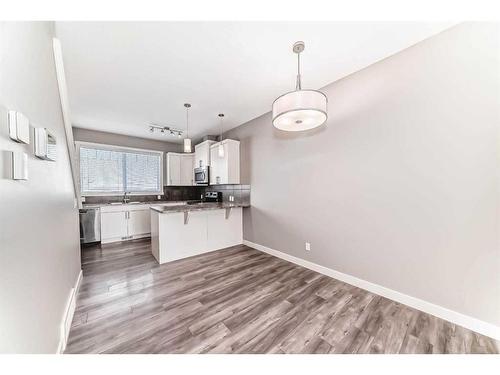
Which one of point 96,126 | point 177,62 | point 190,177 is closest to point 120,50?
point 177,62

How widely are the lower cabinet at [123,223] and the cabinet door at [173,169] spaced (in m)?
Answer: 0.99

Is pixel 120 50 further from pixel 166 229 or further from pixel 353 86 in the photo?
pixel 353 86

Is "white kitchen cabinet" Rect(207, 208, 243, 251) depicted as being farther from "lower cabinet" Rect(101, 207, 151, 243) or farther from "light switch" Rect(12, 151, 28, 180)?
"light switch" Rect(12, 151, 28, 180)

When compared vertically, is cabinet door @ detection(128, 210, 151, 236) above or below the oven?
below

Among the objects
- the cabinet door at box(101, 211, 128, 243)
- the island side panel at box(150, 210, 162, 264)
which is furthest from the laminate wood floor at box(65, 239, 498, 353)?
the cabinet door at box(101, 211, 128, 243)

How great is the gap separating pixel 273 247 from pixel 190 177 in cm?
326

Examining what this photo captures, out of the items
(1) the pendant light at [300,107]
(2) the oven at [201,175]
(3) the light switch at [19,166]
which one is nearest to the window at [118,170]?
(2) the oven at [201,175]

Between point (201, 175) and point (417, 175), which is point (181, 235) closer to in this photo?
point (201, 175)

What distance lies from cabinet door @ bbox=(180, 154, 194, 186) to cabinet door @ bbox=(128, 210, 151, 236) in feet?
4.21

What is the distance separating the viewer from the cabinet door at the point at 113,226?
3.88 metres

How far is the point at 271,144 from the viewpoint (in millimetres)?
3305

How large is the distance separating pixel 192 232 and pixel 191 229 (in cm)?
6

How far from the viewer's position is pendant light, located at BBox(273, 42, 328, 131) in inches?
53.8

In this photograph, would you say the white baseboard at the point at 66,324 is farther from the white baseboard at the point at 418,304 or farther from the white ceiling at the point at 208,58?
the white baseboard at the point at 418,304
